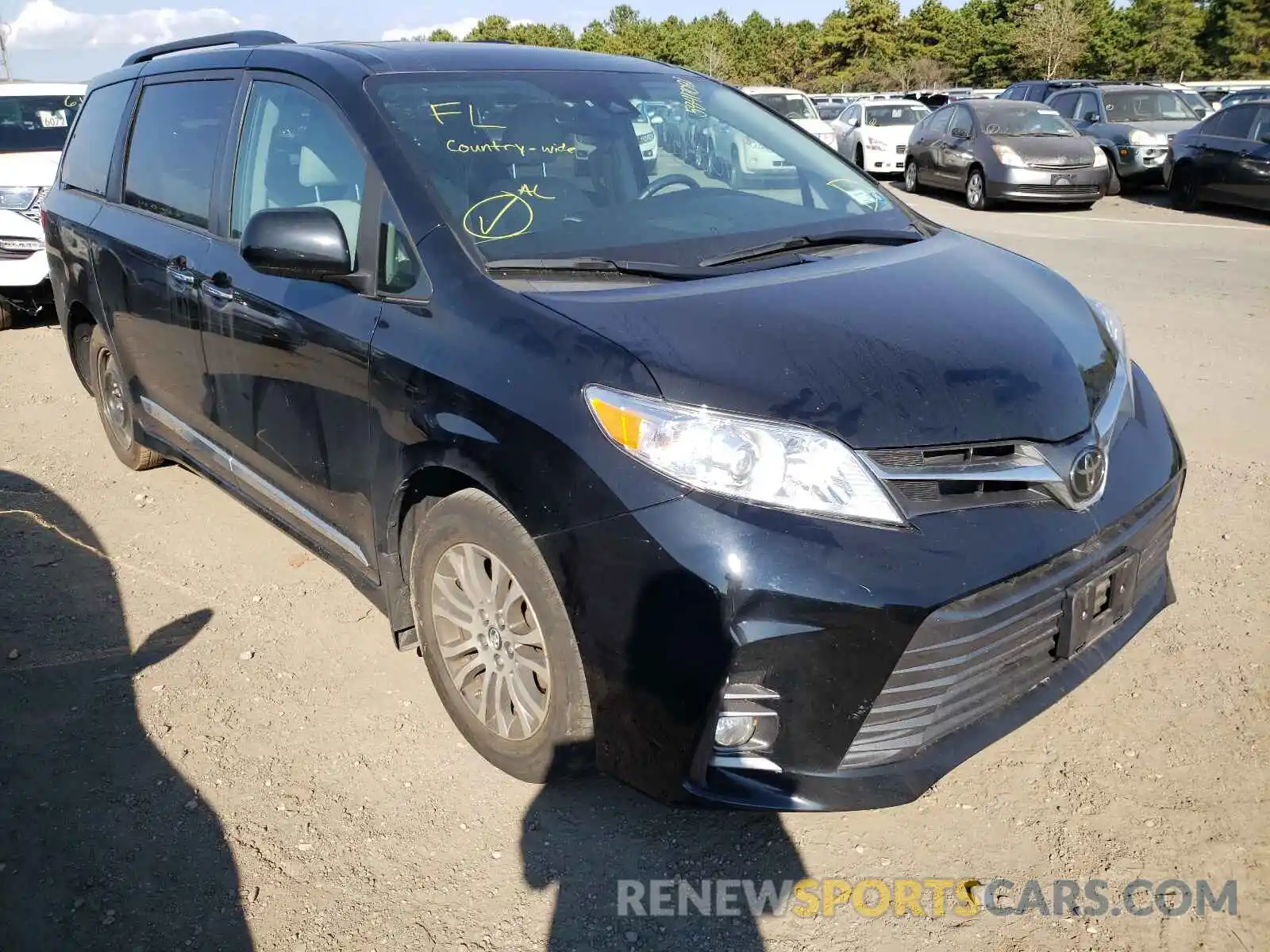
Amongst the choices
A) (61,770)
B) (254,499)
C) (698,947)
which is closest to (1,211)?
(254,499)

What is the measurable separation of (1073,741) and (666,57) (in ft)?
204

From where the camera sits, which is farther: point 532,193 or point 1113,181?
point 1113,181

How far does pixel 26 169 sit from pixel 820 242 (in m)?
8.32

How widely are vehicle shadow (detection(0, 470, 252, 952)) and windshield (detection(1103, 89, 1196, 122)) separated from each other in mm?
16344

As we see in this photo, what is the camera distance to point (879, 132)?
19.3 metres

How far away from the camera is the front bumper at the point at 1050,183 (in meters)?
13.9

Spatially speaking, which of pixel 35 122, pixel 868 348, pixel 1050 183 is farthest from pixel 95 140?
pixel 1050 183

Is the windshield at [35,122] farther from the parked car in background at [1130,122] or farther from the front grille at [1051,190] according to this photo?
the parked car in background at [1130,122]

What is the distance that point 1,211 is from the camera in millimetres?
8469

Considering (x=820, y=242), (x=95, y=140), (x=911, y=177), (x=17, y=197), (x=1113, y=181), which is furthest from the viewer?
(x=911, y=177)

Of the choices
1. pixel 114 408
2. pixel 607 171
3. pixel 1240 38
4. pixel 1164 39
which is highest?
pixel 1164 39

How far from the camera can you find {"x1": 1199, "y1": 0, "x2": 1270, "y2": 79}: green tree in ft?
142

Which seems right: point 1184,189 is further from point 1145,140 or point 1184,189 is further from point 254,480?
point 254,480

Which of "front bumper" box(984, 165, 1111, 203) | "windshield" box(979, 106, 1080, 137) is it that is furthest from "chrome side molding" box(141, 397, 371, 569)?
"windshield" box(979, 106, 1080, 137)
